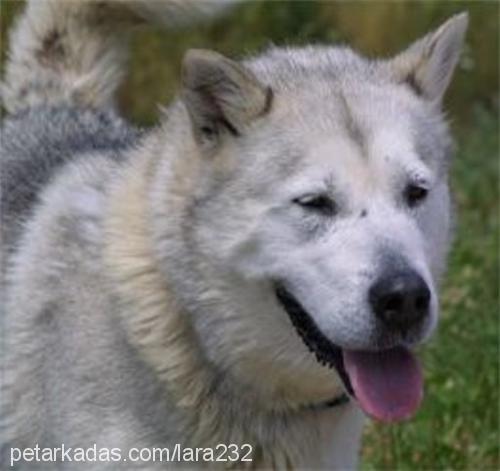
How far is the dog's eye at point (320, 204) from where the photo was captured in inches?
170

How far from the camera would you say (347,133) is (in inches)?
173

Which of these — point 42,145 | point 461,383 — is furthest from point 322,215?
point 461,383

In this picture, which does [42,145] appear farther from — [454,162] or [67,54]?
[454,162]

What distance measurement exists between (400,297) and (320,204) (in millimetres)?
340

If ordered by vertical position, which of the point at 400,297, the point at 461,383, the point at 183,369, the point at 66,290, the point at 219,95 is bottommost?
the point at 461,383

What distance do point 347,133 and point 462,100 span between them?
8.42 meters

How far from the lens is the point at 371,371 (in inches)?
175

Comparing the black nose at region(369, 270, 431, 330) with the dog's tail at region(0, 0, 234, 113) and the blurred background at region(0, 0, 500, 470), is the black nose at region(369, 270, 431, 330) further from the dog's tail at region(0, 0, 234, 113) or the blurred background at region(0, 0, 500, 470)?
the dog's tail at region(0, 0, 234, 113)

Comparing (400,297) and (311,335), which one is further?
(311,335)

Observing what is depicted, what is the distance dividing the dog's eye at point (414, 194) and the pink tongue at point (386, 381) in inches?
15.6

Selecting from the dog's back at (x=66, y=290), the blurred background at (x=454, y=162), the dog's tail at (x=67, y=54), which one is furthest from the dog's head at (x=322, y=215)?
the dog's tail at (x=67, y=54)

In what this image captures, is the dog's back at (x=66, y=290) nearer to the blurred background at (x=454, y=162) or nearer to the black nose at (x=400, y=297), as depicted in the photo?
the blurred background at (x=454, y=162)

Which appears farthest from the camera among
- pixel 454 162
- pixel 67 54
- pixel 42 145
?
pixel 67 54

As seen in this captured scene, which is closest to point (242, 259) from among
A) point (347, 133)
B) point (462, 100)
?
point (347, 133)
